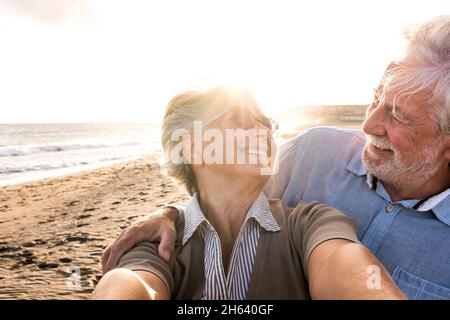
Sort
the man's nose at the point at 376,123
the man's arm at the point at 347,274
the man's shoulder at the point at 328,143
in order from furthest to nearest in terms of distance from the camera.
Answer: the man's shoulder at the point at 328,143
the man's nose at the point at 376,123
the man's arm at the point at 347,274

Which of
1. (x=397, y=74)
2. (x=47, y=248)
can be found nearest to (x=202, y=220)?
(x=397, y=74)

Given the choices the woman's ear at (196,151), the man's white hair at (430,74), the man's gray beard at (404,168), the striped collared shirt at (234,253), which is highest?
the man's white hair at (430,74)

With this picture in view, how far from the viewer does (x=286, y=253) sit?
2207mm

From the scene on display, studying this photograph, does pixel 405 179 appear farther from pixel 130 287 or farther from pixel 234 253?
pixel 130 287

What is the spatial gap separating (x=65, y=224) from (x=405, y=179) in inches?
275

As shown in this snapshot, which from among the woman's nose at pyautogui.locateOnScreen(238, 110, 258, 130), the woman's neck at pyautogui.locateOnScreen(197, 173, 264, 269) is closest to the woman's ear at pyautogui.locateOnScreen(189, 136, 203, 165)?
the woman's neck at pyautogui.locateOnScreen(197, 173, 264, 269)

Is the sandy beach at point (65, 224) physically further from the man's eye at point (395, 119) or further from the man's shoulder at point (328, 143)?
the man's eye at point (395, 119)

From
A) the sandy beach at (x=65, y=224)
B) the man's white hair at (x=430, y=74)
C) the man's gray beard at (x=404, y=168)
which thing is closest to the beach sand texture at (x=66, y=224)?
the sandy beach at (x=65, y=224)

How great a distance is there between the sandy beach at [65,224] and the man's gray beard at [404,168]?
3.34 metres

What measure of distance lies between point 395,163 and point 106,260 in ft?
6.24

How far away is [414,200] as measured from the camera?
2586mm

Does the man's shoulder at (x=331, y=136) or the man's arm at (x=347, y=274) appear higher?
the man's shoulder at (x=331, y=136)

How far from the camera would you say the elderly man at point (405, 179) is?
2352mm

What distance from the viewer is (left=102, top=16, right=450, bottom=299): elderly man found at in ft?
7.72
